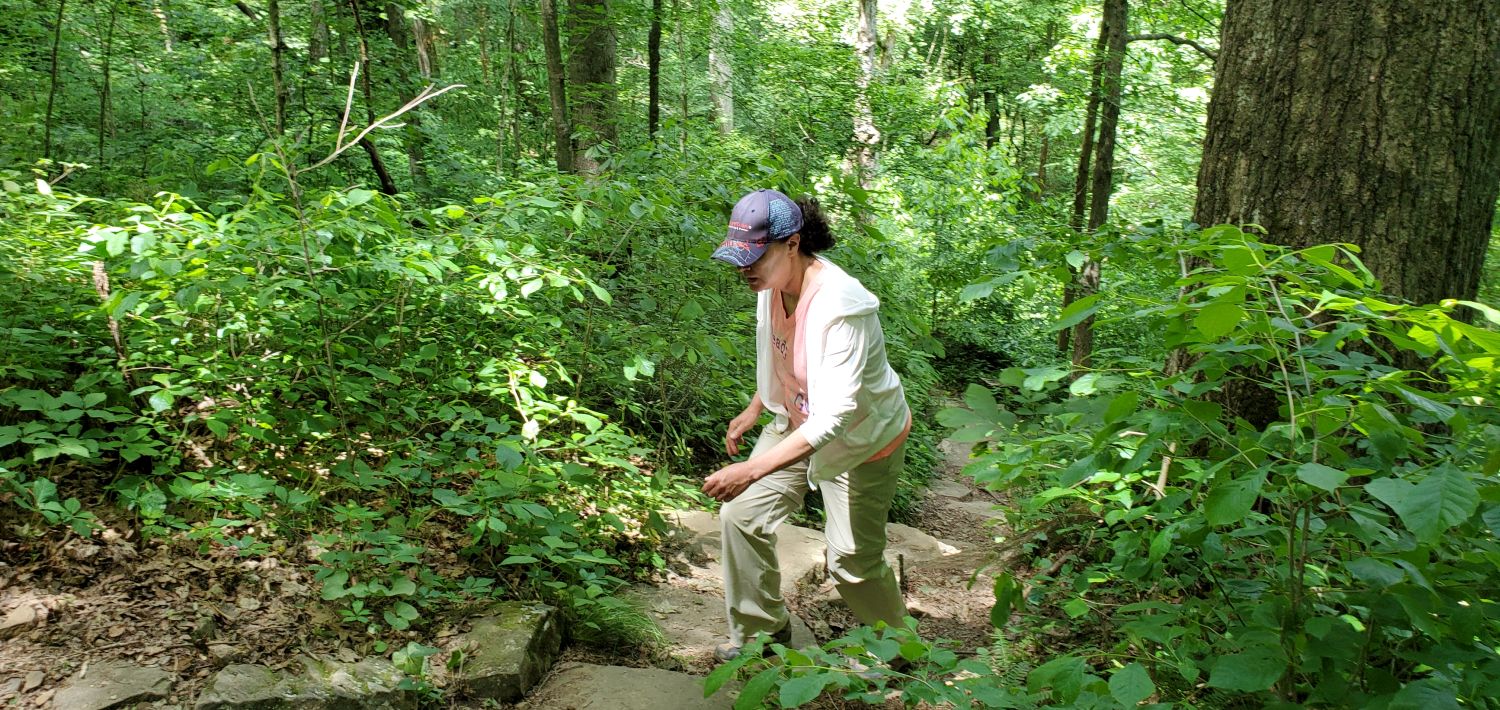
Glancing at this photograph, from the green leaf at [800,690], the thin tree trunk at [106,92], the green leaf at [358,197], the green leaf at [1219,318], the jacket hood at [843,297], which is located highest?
the thin tree trunk at [106,92]

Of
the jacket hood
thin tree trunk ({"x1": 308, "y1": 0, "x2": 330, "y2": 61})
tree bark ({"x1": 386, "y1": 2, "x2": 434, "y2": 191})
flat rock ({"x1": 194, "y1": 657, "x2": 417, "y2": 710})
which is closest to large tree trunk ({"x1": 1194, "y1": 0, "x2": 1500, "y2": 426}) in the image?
the jacket hood

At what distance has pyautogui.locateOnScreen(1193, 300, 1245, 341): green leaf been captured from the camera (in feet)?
6.04

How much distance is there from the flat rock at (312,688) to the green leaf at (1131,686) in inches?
99.7

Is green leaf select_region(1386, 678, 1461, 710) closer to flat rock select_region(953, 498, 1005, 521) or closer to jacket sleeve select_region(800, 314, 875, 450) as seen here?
jacket sleeve select_region(800, 314, 875, 450)

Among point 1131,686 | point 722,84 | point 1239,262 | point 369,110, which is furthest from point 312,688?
point 722,84

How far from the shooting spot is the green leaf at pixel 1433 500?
151cm

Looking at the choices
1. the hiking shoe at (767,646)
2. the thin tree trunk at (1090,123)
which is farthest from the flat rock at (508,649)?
the thin tree trunk at (1090,123)

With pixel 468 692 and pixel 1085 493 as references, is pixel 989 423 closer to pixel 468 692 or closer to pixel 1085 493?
pixel 1085 493

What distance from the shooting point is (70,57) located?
832cm

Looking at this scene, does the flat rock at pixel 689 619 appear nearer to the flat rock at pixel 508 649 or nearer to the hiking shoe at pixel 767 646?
the hiking shoe at pixel 767 646

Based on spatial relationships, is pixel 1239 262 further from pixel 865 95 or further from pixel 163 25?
pixel 163 25

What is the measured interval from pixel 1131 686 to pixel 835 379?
150 centimetres

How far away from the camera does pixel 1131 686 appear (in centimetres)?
192

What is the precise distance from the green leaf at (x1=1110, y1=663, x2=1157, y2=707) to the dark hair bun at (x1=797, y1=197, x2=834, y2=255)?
2.00 m
